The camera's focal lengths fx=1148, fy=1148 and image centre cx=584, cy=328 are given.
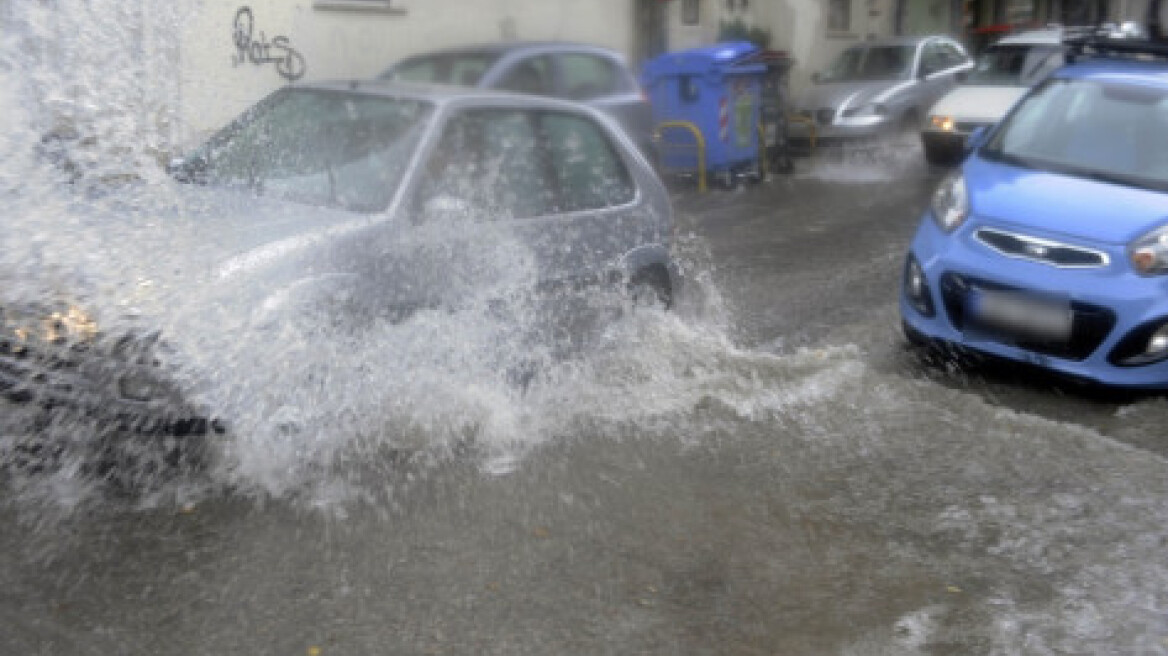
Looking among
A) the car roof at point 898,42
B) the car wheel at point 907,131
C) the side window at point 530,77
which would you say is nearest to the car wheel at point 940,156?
the car wheel at point 907,131

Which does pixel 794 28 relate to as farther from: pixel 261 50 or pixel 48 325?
pixel 48 325

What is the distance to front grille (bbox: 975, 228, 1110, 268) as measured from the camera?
17.8ft

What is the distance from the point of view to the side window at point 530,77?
9930 mm

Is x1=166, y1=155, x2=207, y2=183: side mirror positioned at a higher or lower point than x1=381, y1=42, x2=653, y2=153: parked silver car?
higher

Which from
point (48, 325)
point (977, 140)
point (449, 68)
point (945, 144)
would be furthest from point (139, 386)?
point (945, 144)

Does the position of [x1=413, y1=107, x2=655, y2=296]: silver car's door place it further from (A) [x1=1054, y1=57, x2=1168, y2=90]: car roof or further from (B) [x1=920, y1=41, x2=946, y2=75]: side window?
(B) [x1=920, y1=41, x2=946, y2=75]: side window

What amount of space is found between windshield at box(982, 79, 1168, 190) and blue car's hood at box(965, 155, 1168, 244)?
16 centimetres

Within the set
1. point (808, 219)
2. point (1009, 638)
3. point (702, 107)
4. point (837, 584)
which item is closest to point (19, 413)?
point (837, 584)

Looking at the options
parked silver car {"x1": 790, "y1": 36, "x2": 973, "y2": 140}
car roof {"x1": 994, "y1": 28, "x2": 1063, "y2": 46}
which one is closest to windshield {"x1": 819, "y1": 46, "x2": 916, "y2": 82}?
parked silver car {"x1": 790, "y1": 36, "x2": 973, "y2": 140}

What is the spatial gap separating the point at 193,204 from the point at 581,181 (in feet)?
5.98

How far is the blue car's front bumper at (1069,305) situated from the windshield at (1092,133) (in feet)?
2.77

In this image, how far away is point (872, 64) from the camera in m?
17.0

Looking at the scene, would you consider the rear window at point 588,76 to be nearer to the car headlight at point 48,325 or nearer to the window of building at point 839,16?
the car headlight at point 48,325

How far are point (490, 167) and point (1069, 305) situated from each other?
109 inches
